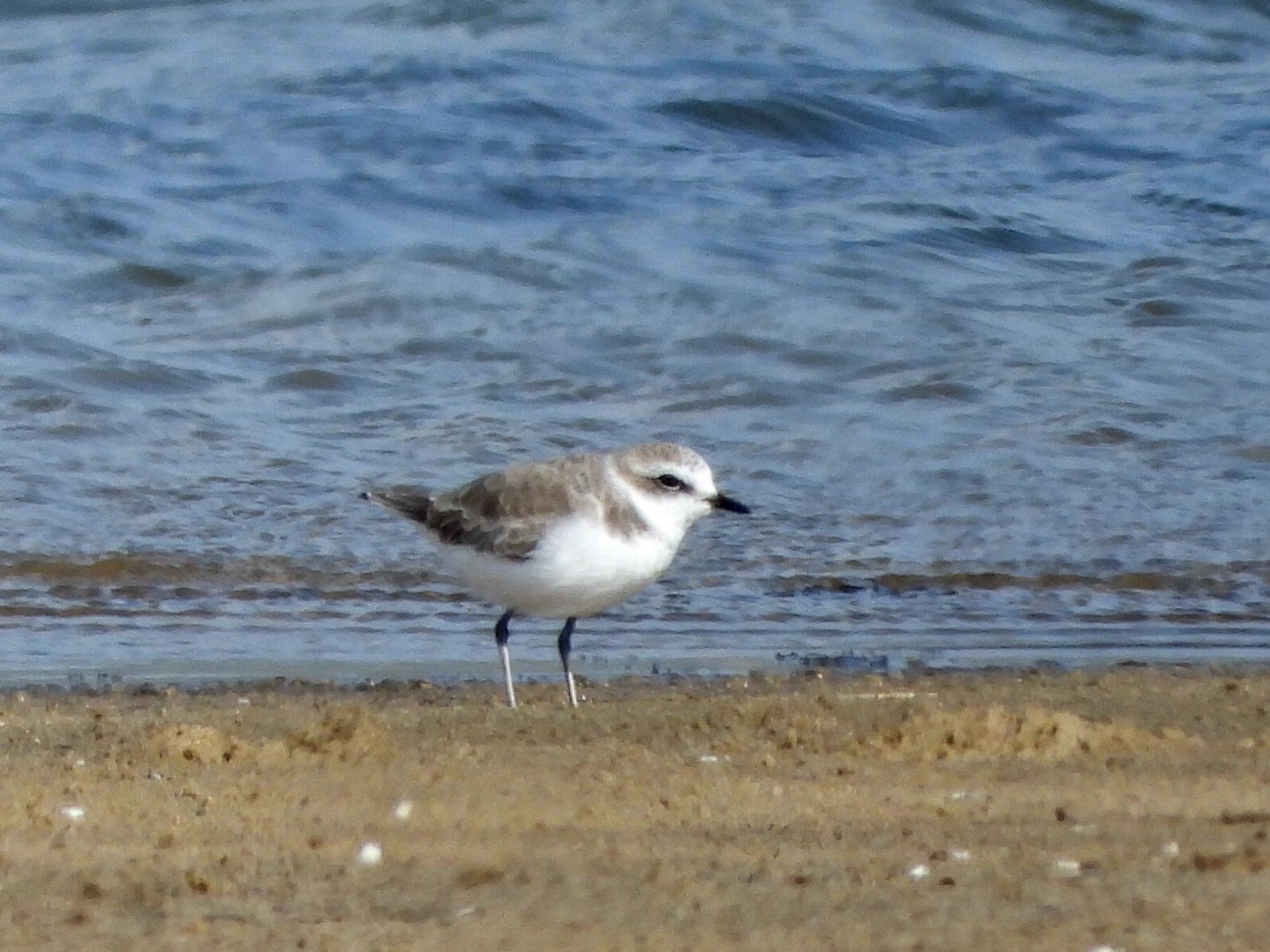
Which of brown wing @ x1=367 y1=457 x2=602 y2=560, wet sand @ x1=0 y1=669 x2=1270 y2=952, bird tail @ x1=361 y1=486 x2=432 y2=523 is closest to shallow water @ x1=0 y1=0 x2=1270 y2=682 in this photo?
bird tail @ x1=361 y1=486 x2=432 y2=523

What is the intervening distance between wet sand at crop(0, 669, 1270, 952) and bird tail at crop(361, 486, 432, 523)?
2.62 ft

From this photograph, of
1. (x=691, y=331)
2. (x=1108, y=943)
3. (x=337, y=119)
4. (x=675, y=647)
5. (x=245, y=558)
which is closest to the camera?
(x=1108, y=943)

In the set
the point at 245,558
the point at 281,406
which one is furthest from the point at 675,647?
the point at 281,406

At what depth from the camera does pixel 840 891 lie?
3.61m

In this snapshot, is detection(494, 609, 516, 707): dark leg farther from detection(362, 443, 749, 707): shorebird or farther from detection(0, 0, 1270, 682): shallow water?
detection(0, 0, 1270, 682): shallow water

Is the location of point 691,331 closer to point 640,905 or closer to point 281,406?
point 281,406

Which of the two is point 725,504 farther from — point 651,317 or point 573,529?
point 651,317

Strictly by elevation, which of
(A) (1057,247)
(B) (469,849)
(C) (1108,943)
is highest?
(C) (1108,943)

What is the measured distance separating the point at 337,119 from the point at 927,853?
11.8m

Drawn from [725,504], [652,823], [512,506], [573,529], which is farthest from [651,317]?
[652,823]

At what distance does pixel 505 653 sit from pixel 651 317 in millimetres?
5210

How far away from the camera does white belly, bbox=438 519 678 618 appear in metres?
6.33

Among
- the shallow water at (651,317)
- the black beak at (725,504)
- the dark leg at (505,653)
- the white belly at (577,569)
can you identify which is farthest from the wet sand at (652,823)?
the shallow water at (651,317)

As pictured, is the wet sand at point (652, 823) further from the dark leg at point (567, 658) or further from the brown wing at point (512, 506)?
the brown wing at point (512, 506)
